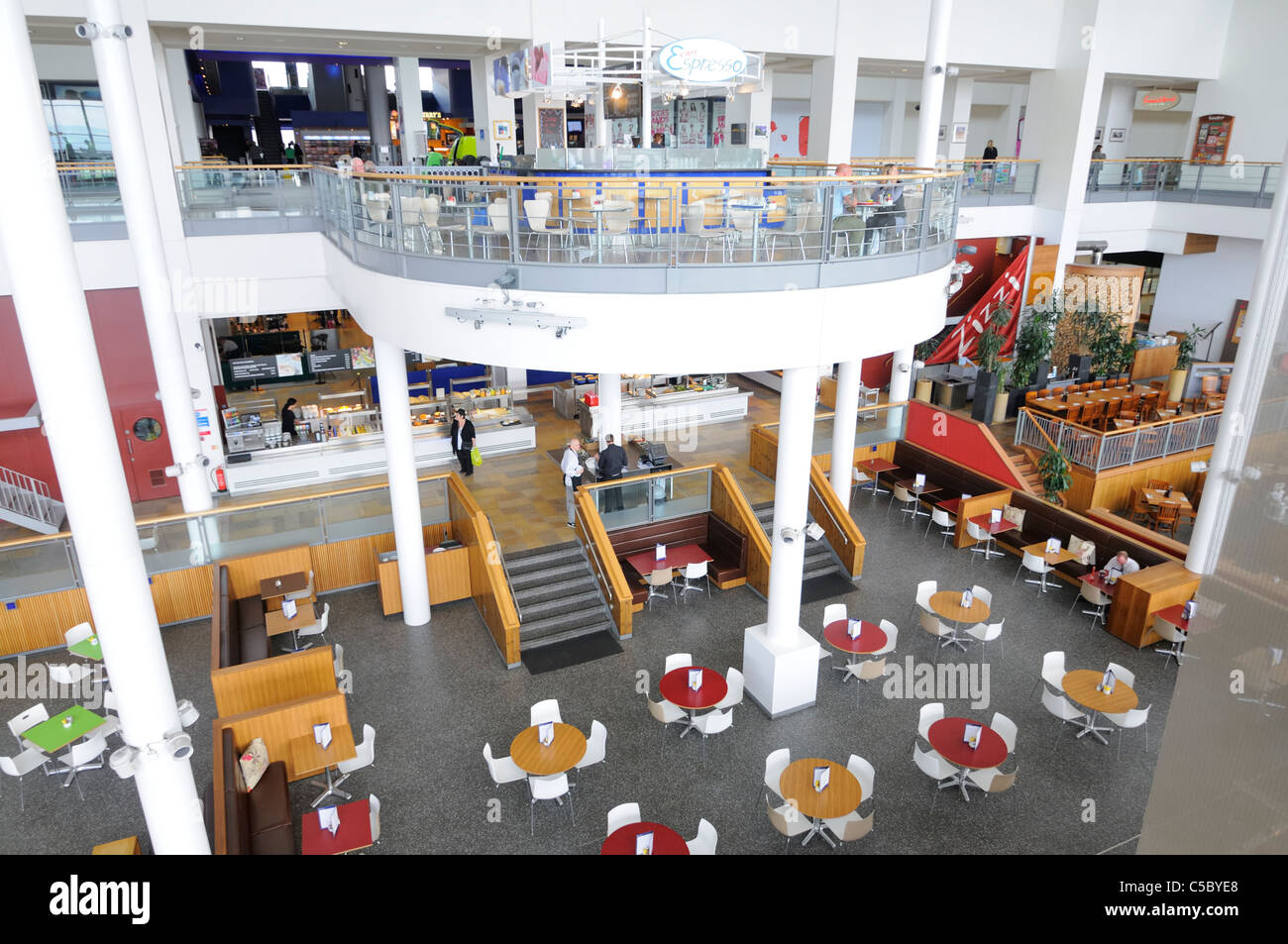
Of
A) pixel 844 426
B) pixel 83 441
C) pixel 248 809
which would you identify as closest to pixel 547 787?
pixel 248 809

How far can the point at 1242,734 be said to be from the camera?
3998 millimetres

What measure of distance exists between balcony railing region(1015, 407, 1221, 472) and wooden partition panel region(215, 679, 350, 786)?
11425 mm

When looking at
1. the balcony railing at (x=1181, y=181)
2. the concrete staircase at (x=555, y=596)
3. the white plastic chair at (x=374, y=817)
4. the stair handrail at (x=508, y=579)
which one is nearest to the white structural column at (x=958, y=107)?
the balcony railing at (x=1181, y=181)

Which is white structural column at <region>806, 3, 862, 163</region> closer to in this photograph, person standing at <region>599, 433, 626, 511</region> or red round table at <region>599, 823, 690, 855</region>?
person standing at <region>599, 433, 626, 511</region>

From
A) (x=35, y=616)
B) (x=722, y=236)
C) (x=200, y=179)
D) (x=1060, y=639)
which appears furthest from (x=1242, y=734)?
(x=200, y=179)

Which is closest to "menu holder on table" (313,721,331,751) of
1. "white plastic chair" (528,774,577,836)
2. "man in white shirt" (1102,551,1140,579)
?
"white plastic chair" (528,774,577,836)

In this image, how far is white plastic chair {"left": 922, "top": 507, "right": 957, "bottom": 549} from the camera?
42.5 feet

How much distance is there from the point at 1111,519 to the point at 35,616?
14740 millimetres

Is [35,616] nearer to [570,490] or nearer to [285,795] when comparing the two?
[285,795]

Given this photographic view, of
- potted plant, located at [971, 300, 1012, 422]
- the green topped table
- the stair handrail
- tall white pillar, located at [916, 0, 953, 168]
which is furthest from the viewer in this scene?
potted plant, located at [971, 300, 1012, 422]

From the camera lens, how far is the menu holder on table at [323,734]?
7.71 metres

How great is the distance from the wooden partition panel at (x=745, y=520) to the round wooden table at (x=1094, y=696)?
4.00m
